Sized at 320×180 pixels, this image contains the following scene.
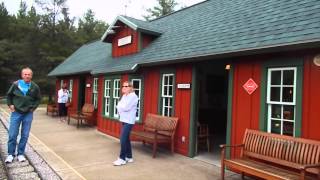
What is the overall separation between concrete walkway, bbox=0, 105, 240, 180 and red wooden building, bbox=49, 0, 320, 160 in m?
0.82

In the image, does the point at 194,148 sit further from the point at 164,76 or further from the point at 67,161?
the point at 67,161

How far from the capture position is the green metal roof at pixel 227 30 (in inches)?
247

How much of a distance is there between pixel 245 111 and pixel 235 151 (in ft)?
2.87

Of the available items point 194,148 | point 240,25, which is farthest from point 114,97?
point 240,25

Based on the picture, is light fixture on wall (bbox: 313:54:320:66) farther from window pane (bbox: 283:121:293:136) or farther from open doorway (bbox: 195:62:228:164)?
open doorway (bbox: 195:62:228:164)

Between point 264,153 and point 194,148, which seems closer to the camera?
point 264,153

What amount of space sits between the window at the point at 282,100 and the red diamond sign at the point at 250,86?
344mm

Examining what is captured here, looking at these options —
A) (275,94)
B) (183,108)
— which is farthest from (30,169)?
(275,94)

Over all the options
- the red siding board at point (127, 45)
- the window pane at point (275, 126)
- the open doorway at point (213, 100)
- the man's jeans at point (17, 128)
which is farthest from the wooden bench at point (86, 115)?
the window pane at point (275, 126)

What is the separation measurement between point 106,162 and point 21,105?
7.44ft

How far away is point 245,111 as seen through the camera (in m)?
6.94

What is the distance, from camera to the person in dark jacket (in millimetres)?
7281

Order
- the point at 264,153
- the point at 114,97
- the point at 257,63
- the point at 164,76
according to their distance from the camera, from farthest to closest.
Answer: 1. the point at 114,97
2. the point at 164,76
3. the point at 257,63
4. the point at 264,153

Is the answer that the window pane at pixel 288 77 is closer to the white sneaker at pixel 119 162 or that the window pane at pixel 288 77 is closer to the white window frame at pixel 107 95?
the white sneaker at pixel 119 162
